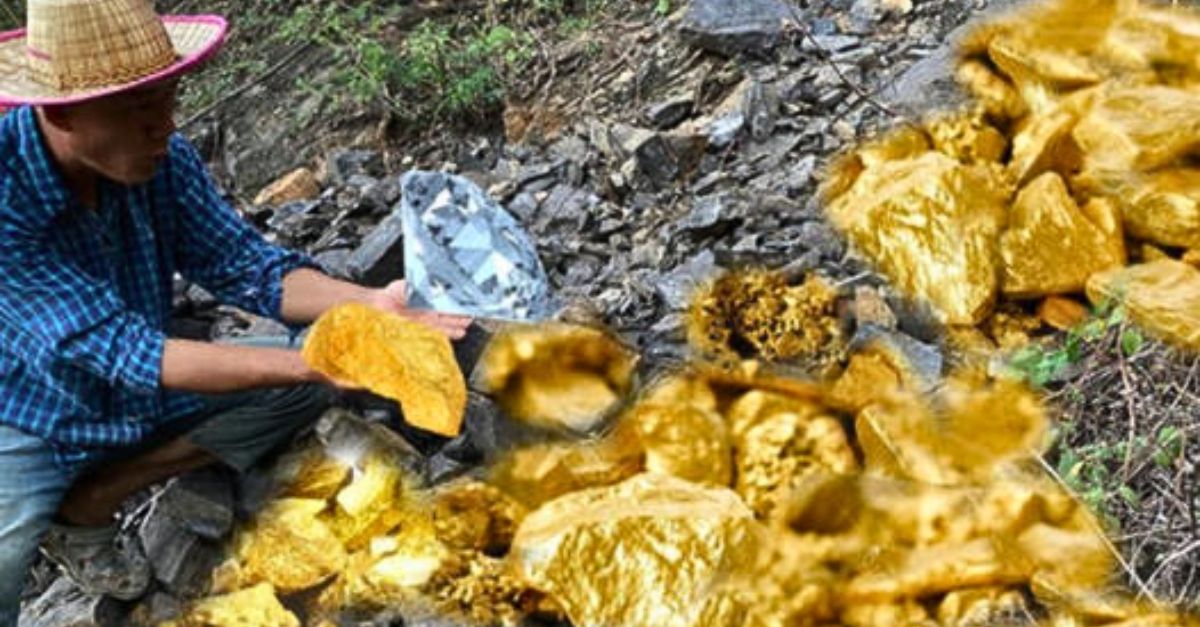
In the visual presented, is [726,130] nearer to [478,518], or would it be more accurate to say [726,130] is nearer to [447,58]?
[478,518]

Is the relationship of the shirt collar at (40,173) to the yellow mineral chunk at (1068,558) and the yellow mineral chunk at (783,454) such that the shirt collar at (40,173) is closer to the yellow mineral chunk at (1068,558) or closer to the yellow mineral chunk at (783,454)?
the yellow mineral chunk at (783,454)

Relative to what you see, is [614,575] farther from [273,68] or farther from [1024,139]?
[273,68]

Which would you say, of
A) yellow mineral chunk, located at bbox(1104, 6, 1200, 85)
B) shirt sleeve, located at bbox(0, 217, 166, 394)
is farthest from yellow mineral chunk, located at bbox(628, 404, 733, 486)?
yellow mineral chunk, located at bbox(1104, 6, 1200, 85)

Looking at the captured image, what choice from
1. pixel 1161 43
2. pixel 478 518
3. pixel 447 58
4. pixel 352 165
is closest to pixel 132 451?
pixel 478 518

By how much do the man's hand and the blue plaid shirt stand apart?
10.1 inches

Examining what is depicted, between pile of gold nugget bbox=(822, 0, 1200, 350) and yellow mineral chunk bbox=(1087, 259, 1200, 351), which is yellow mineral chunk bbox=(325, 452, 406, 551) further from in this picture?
yellow mineral chunk bbox=(1087, 259, 1200, 351)

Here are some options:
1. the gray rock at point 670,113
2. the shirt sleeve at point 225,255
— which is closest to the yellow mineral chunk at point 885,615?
the shirt sleeve at point 225,255

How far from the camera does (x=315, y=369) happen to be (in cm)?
223

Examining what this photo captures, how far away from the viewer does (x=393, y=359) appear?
7.45 feet

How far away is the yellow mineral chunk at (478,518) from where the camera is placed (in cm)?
241

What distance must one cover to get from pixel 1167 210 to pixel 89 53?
5.66 feet

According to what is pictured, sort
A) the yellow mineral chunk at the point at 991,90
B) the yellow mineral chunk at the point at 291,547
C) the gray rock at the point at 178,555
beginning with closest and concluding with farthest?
1. the yellow mineral chunk at the point at 291,547
2. the gray rock at the point at 178,555
3. the yellow mineral chunk at the point at 991,90

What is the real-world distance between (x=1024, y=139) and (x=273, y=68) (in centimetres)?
317

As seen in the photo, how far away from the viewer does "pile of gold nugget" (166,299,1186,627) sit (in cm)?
207
